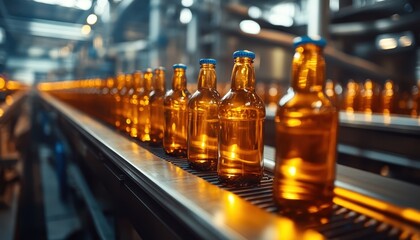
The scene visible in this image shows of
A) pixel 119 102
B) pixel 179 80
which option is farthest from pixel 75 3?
pixel 179 80

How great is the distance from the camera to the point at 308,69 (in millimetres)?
555

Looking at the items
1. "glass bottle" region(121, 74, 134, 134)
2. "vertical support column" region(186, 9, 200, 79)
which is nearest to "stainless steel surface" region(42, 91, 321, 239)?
"glass bottle" region(121, 74, 134, 134)

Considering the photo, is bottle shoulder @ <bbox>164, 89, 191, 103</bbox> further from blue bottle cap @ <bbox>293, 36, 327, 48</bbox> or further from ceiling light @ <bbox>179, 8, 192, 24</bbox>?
ceiling light @ <bbox>179, 8, 192, 24</bbox>

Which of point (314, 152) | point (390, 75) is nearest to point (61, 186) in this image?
point (314, 152)

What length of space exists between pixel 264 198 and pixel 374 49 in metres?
6.66

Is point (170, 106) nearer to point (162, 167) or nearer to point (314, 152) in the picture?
point (162, 167)

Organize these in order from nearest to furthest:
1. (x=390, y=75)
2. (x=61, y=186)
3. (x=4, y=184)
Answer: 1. (x=4, y=184)
2. (x=61, y=186)
3. (x=390, y=75)

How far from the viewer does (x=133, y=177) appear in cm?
83

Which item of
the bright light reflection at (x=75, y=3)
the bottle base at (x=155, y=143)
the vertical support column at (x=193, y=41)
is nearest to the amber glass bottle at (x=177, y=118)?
the bottle base at (x=155, y=143)

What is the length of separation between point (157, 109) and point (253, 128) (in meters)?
0.56

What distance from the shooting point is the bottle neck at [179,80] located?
3.43 feet

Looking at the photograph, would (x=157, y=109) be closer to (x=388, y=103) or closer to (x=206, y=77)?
(x=206, y=77)

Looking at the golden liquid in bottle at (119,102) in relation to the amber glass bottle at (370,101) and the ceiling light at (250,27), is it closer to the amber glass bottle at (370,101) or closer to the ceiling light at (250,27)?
the amber glass bottle at (370,101)

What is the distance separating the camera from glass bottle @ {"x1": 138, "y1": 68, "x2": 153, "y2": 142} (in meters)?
1.30
